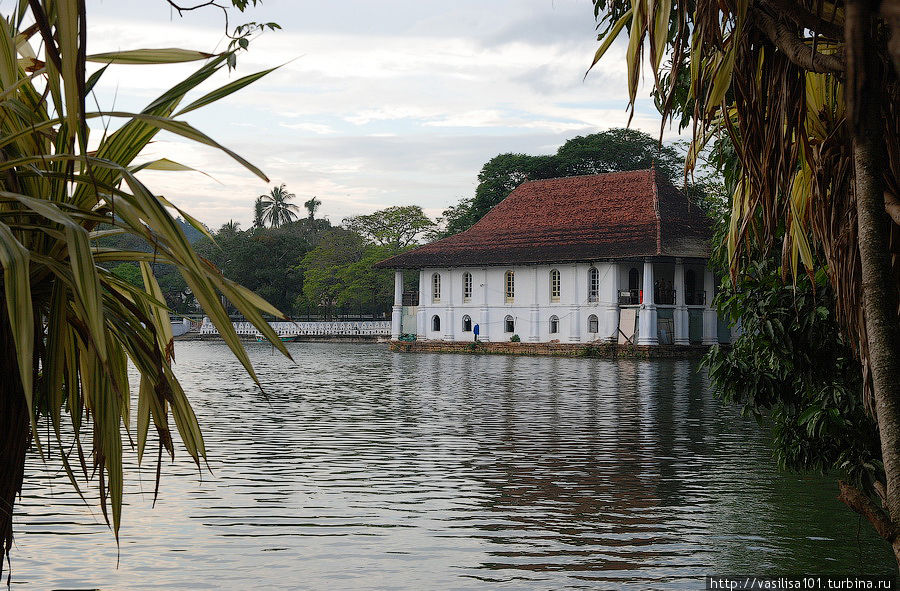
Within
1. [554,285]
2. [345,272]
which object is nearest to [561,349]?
[554,285]

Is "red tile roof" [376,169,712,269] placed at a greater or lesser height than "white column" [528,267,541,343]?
greater

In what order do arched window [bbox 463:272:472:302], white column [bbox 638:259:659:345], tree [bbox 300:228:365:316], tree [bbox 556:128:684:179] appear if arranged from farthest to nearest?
tree [bbox 300:228:365:316], tree [bbox 556:128:684:179], arched window [bbox 463:272:472:302], white column [bbox 638:259:659:345]

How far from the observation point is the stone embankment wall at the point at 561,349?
1686 inches

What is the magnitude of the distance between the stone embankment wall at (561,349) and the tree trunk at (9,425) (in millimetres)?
39991

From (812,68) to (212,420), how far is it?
13687 millimetres

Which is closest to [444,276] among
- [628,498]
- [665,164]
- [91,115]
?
[665,164]

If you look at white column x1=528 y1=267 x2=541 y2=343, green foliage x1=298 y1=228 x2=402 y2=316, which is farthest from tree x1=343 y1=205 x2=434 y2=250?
white column x1=528 y1=267 x2=541 y2=343

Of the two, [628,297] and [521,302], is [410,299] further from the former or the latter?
[628,297]

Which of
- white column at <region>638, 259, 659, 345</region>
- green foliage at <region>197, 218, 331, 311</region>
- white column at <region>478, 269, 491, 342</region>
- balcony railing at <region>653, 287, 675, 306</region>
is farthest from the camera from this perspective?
green foliage at <region>197, 218, 331, 311</region>

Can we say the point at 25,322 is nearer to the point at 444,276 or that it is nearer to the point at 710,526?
the point at 710,526

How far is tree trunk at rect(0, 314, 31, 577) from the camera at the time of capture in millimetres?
3268

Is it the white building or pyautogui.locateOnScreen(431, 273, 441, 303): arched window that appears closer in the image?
the white building

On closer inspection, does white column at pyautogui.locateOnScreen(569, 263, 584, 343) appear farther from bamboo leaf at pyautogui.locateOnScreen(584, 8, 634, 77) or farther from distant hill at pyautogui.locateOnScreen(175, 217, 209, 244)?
bamboo leaf at pyautogui.locateOnScreen(584, 8, 634, 77)

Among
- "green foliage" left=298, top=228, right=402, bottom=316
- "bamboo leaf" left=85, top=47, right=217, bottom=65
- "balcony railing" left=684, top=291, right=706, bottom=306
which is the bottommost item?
"balcony railing" left=684, top=291, right=706, bottom=306
